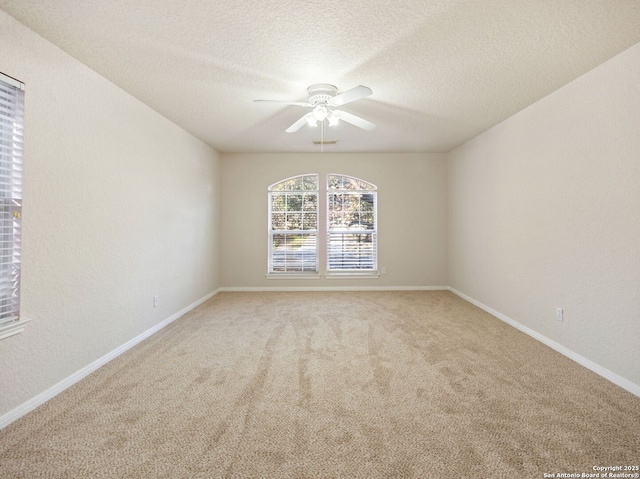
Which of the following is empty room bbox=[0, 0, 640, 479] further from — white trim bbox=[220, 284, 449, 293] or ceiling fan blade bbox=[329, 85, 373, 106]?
white trim bbox=[220, 284, 449, 293]

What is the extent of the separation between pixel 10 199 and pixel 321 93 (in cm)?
232

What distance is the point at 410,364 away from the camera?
254 centimetres

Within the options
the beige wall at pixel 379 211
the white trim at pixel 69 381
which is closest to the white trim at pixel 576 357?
the beige wall at pixel 379 211

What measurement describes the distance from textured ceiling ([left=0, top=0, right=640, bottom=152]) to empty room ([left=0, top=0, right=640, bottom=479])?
18 millimetres

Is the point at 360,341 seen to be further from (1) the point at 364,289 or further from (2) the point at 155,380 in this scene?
(1) the point at 364,289

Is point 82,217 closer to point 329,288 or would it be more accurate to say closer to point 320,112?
point 320,112

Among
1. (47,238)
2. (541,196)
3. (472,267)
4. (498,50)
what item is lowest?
(472,267)

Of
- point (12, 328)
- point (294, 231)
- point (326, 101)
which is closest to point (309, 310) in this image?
point (294, 231)

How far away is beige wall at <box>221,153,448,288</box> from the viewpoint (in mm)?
5383

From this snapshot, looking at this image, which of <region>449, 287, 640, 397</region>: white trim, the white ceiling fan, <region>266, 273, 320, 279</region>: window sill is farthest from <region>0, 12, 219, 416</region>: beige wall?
<region>449, 287, 640, 397</region>: white trim

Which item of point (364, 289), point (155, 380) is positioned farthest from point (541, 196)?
point (155, 380)

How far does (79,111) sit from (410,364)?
3.28 meters

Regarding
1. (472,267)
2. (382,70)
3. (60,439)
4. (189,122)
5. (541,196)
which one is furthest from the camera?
(472,267)

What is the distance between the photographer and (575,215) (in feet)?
8.68
